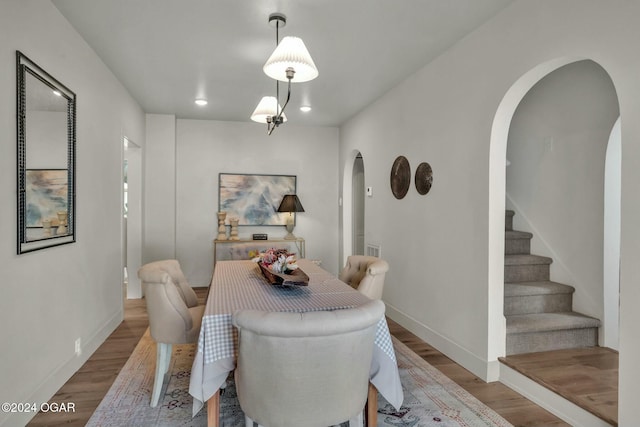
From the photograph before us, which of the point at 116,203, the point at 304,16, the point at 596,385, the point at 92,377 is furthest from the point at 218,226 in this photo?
the point at 596,385

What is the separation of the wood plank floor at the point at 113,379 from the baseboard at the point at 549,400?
4 cm

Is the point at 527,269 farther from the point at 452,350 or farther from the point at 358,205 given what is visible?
the point at 358,205

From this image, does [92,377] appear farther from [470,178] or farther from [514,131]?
[514,131]

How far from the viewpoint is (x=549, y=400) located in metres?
2.35

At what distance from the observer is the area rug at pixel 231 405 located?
223cm

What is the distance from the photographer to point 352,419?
1.82 m

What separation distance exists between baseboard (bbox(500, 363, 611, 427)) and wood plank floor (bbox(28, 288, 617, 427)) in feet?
Result: 0.13

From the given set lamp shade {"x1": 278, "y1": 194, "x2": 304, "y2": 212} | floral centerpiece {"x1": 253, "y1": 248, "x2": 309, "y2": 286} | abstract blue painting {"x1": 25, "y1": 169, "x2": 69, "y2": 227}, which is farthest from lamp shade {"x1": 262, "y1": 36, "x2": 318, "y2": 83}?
lamp shade {"x1": 278, "y1": 194, "x2": 304, "y2": 212}

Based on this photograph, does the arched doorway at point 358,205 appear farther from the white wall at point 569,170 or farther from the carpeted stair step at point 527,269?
the carpeted stair step at point 527,269

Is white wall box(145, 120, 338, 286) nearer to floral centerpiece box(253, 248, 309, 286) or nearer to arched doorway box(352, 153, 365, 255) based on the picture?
arched doorway box(352, 153, 365, 255)

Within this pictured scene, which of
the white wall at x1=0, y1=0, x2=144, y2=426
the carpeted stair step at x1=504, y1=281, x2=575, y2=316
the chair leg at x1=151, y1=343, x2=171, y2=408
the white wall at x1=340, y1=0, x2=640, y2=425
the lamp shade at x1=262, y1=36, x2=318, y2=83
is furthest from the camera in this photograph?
the carpeted stair step at x1=504, y1=281, x2=575, y2=316

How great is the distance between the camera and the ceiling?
261 cm

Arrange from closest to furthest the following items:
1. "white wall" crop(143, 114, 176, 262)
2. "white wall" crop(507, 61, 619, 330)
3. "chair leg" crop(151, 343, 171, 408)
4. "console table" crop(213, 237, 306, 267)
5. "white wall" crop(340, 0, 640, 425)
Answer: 1. "white wall" crop(340, 0, 640, 425)
2. "chair leg" crop(151, 343, 171, 408)
3. "white wall" crop(507, 61, 619, 330)
4. "white wall" crop(143, 114, 176, 262)
5. "console table" crop(213, 237, 306, 267)

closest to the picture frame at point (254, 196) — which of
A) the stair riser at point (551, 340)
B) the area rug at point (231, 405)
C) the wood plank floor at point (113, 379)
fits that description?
the wood plank floor at point (113, 379)
